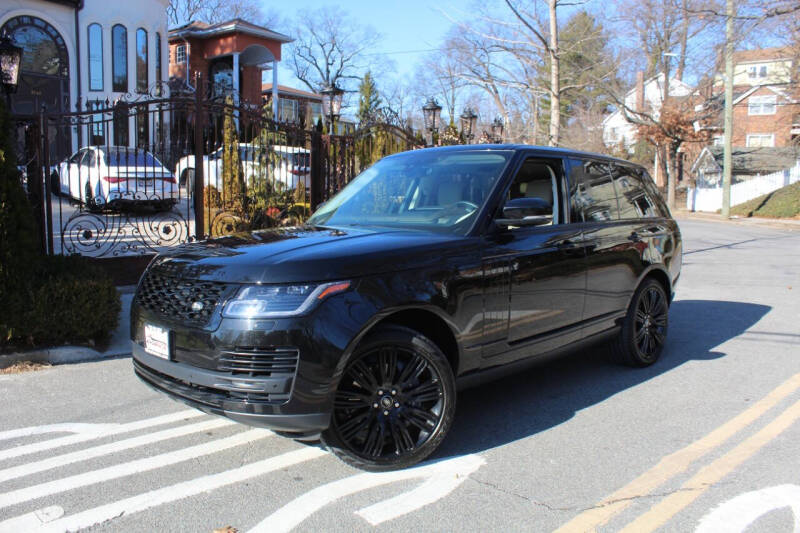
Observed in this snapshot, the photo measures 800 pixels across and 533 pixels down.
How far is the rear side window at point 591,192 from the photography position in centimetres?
481

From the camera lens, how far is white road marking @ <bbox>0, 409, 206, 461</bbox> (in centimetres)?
377

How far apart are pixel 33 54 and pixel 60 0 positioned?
6.84 ft

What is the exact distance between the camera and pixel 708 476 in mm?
3469

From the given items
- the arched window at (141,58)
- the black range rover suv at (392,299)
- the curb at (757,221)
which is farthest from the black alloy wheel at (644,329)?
the arched window at (141,58)

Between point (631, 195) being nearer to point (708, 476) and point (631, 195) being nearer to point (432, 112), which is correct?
point (708, 476)

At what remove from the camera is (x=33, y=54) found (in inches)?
819

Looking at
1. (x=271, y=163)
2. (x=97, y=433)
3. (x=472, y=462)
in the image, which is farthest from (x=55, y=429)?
(x=271, y=163)

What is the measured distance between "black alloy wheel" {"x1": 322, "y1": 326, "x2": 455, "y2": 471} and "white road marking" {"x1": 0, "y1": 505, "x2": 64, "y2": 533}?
133 centimetres

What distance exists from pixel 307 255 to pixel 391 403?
95 centimetres

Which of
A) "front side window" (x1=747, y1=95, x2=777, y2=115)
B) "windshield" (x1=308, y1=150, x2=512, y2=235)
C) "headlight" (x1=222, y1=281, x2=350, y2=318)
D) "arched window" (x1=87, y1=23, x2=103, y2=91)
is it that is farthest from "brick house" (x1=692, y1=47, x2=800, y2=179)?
"headlight" (x1=222, y1=281, x2=350, y2=318)

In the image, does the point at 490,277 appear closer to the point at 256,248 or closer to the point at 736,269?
the point at 256,248

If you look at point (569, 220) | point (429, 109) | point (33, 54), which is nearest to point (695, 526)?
point (569, 220)

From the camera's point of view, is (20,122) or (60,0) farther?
(60,0)

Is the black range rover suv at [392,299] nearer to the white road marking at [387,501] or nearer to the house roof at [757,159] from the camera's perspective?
the white road marking at [387,501]
